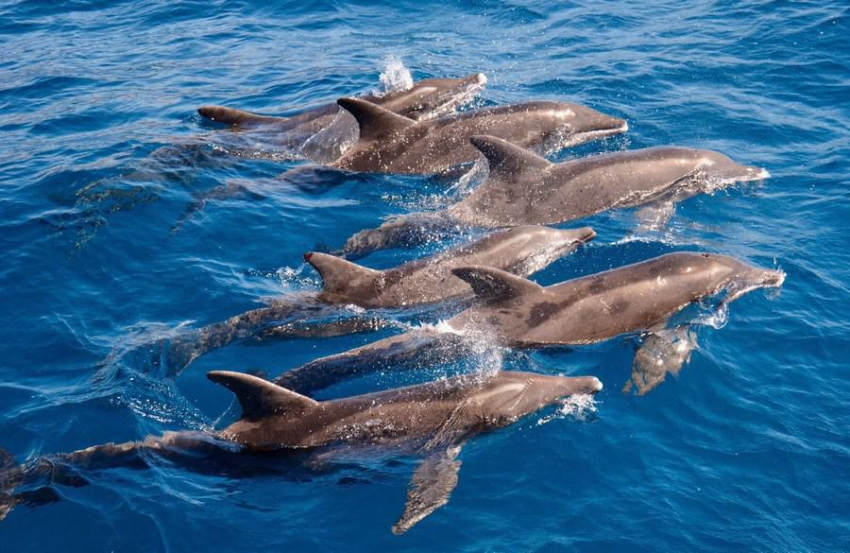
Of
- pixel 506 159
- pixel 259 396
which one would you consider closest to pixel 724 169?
pixel 506 159

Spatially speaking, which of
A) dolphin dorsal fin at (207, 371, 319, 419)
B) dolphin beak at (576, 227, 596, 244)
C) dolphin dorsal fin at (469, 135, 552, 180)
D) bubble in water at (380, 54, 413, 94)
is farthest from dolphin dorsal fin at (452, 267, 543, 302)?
bubble in water at (380, 54, 413, 94)

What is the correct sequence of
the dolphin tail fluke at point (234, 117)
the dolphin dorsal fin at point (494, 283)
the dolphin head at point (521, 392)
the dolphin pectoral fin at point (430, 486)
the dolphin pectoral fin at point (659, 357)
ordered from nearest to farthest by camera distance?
the dolphin pectoral fin at point (430, 486), the dolphin head at point (521, 392), the dolphin pectoral fin at point (659, 357), the dolphin dorsal fin at point (494, 283), the dolphin tail fluke at point (234, 117)

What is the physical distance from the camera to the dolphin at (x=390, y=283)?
41.2 feet

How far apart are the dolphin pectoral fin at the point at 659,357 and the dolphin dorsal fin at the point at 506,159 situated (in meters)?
4.36

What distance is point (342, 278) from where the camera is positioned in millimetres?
12938

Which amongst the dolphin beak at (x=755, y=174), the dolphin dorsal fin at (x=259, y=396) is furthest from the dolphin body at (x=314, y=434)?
the dolphin beak at (x=755, y=174)

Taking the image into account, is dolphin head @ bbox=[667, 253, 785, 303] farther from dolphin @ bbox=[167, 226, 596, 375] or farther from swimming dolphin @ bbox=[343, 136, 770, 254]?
swimming dolphin @ bbox=[343, 136, 770, 254]

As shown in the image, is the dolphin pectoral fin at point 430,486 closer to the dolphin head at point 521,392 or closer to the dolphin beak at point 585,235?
the dolphin head at point 521,392

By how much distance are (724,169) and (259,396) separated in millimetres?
9885

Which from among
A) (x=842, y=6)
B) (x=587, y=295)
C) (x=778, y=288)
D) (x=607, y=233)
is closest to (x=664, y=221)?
(x=607, y=233)

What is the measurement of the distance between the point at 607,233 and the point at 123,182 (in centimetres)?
853

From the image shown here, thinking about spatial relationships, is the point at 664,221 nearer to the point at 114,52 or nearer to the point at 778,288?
the point at 778,288

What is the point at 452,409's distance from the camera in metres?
10.5

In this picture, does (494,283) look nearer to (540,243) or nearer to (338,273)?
(540,243)
